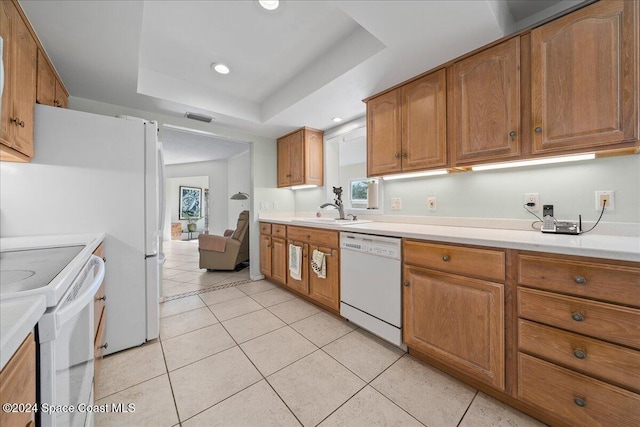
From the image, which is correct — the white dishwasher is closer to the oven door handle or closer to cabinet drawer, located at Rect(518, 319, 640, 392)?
cabinet drawer, located at Rect(518, 319, 640, 392)

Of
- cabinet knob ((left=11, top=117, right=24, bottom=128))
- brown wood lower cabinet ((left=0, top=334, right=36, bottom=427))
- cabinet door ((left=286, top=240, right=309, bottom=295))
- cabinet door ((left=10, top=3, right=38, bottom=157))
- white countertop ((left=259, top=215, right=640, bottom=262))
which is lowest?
cabinet door ((left=286, top=240, right=309, bottom=295))

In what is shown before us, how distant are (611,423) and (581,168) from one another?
4.39ft

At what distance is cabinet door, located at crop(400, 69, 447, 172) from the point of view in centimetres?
181

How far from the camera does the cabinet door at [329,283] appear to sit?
7.18 feet

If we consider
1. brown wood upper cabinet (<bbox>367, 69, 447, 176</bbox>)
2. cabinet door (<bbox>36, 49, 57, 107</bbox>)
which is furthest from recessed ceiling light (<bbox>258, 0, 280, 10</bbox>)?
cabinet door (<bbox>36, 49, 57, 107</bbox>)

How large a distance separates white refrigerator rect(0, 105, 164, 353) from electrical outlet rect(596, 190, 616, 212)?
3058mm

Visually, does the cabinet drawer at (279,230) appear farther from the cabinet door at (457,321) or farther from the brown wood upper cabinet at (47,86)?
the brown wood upper cabinet at (47,86)

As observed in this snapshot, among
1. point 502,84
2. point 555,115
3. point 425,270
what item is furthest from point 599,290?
point 502,84

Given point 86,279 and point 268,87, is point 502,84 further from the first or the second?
point 86,279

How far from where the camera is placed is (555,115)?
1351 millimetres

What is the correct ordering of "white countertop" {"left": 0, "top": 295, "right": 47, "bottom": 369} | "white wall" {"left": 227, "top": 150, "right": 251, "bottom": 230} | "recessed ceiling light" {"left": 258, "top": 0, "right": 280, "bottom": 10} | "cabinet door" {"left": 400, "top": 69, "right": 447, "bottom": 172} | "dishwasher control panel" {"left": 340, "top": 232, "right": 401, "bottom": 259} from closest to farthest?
"white countertop" {"left": 0, "top": 295, "right": 47, "bottom": 369} < "recessed ceiling light" {"left": 258, "top": 0, "right": 280, "bottom": 10} < "dishwasher control panel" {"left": 340, "top": 232, "right": 401, "bottom": 259} < "cabinet door" {"left": 400, "top": 69, "right": 447, "bottom": 172} < "white wall" {"left": 227, "top": 150, "right": 251, "bottom": 230}

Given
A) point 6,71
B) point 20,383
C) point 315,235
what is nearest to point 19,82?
point 6,71

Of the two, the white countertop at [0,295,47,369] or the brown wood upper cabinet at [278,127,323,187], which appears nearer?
the white countertop at [0,295,47,369]

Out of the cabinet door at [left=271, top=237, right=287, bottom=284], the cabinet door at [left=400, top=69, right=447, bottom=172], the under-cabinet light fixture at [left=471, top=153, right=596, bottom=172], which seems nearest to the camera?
the under-cabinet light fixture at [left=471, top=153, right=596, bottom=172]
